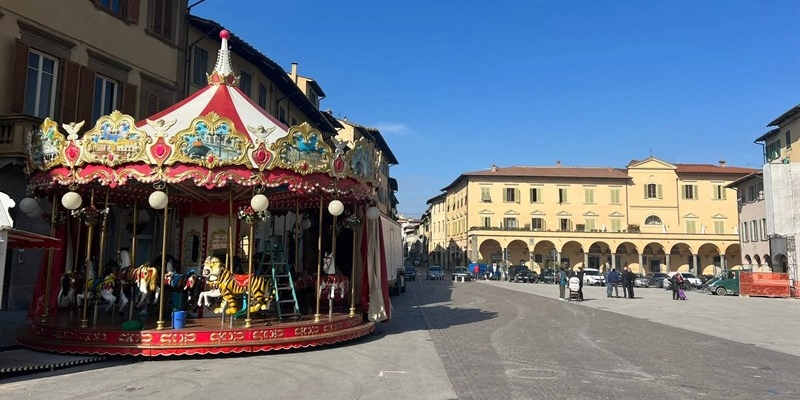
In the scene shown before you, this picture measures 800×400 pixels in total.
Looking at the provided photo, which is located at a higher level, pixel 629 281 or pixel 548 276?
pixel 629 281

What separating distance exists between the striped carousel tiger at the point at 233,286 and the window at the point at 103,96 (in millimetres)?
9610

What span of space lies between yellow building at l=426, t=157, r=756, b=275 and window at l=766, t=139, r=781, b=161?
18.6 meters

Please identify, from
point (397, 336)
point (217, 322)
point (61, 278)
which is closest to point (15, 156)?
point (61, 278)

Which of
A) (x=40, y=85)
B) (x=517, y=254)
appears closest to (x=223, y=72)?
(x=40, y=85)

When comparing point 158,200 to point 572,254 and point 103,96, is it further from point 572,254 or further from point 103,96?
point 572,254

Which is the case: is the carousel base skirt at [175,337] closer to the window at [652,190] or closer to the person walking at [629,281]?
the person walking at [629,281]

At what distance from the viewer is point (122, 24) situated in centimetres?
1930

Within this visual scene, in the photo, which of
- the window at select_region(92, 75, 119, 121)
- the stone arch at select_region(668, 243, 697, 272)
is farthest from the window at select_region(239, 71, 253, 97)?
the stone arch at select_region(668, 243, 697, 272)

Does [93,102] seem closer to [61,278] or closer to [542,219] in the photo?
[61,278]

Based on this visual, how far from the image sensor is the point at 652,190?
68812 mm

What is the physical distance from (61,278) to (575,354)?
11.9 m

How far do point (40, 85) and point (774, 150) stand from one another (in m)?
52.0

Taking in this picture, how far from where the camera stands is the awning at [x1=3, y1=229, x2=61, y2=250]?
10328mm

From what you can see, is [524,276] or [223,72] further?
[524,276]
